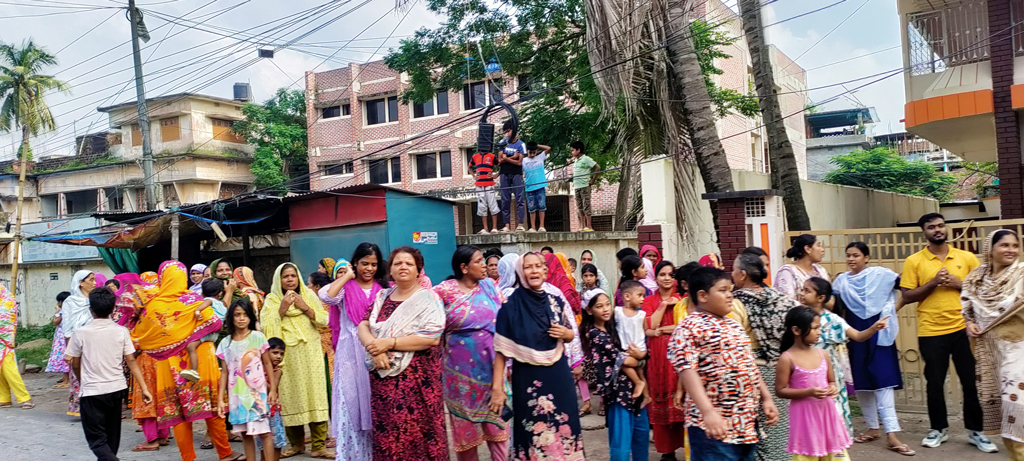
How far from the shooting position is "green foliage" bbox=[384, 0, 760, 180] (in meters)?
16.1

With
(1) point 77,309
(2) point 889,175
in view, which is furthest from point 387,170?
(1) point 77,309

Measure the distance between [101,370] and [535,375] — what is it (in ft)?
11.9

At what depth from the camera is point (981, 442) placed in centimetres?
593

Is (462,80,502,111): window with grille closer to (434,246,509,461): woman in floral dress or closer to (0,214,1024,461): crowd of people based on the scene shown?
(0,214,1024,461): crowd of people

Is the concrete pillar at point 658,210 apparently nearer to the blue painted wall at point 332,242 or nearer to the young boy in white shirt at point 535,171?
the young boy in white shirt at point 535,171

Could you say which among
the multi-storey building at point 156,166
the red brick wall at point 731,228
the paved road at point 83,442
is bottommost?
the paved road at point 83,442

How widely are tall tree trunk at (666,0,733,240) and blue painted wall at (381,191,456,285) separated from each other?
4.59 metres

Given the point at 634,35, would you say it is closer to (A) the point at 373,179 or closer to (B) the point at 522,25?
(B) the point at 522,25

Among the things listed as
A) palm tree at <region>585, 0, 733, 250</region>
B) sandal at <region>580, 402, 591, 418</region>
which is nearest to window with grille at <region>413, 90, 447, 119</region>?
palm tree at <region>585, 0, 733, 250</region>

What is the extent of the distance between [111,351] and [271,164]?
2630 cm

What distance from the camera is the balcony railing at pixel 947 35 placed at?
11.1 metres

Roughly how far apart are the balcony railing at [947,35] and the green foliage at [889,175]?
2176cm

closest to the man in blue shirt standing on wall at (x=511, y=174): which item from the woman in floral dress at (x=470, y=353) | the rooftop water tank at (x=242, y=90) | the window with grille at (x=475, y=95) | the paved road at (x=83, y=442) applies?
the paved road at (x=83, y=442)

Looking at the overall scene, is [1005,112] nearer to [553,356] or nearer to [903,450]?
[903,450]
